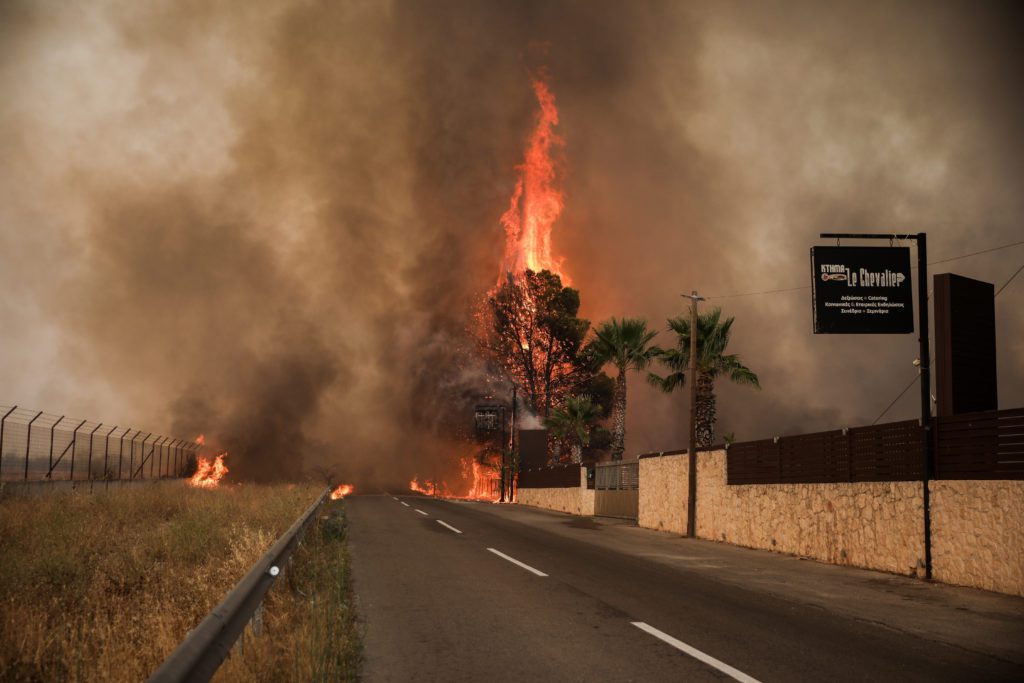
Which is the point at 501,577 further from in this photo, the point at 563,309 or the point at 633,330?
the point at 563,309

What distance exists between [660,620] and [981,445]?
7.19 metres

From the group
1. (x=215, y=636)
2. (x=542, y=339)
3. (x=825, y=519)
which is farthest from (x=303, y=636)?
(x=542, y=339)

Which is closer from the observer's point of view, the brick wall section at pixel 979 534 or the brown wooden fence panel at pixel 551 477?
the brick wall section at pixel 979 534

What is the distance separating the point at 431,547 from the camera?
16359mm

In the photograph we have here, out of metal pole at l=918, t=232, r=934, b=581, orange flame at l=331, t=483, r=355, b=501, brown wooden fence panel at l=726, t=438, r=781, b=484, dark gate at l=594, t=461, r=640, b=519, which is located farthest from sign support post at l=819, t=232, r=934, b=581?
orange flame at l=331, t=483, r=355, b=501

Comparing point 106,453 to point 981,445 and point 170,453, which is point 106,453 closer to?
point 170,453

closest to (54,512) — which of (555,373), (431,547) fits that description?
(431,547)

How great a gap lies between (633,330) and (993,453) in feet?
108

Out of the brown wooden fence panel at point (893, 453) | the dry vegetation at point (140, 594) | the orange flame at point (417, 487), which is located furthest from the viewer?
the orange flame at point (417, 487)

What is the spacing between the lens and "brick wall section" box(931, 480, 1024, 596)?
11.3m

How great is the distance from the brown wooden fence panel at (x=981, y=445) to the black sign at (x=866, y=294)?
2.95 meters

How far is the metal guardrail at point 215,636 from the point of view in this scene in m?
3.44

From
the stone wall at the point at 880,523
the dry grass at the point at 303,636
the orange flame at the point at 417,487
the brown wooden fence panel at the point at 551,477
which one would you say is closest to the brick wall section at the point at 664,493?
the stone wall at the point at 880,523

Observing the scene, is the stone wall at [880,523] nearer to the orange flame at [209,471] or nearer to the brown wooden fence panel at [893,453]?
the brown wooden fence panel at [893,453]
